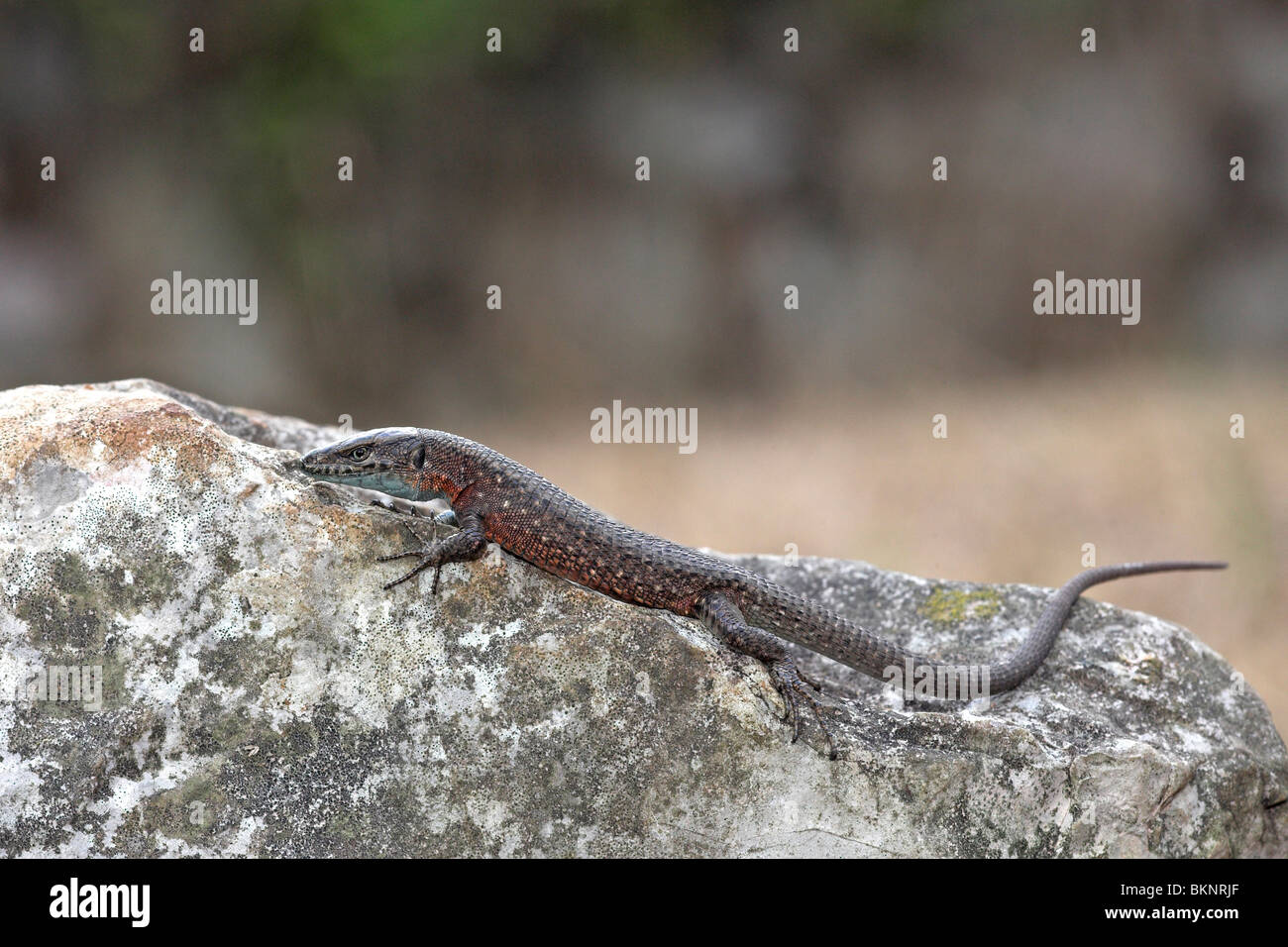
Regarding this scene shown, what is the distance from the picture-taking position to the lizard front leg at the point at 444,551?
15.3 feet

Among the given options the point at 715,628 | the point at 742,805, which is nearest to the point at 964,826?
the point at 742,805

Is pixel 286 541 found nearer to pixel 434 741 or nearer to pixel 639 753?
pixel 434 741

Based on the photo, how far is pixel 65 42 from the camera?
13.7m

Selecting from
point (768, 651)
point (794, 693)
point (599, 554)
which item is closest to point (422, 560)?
point (599, 554)

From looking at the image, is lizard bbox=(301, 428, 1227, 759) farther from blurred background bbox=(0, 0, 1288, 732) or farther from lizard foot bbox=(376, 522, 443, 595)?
blurred background bbox=(0, 0, 1288, 732)

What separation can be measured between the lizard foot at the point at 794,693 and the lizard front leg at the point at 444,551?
1.34m

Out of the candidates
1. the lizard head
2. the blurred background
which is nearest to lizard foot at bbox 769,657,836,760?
the lizard head

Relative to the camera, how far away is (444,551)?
Result: 15.3ft

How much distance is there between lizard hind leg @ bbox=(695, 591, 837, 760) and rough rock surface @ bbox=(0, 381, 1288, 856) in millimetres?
90

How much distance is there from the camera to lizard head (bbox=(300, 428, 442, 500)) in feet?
16.4

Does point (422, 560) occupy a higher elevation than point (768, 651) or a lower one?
higher

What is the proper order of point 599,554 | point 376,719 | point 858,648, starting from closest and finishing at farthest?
point 376,719
point 599,554
point 858,648

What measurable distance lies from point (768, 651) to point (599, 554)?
0.85 m

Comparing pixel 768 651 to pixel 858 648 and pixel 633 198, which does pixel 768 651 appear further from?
pixel 633 198
